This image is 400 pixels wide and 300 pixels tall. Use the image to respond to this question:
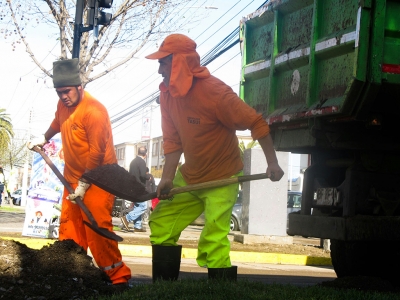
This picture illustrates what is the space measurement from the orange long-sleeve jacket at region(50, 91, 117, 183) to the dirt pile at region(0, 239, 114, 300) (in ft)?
2.65

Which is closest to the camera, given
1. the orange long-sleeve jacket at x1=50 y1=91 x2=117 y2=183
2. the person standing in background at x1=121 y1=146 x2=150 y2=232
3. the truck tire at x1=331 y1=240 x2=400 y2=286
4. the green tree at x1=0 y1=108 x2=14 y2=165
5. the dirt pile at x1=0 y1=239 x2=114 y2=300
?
the dirt pile at x1=0 y1=239 x2=114 y2=300

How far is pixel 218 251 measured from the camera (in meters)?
5.13

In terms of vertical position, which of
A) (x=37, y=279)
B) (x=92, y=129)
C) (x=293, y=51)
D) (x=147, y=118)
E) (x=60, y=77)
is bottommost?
(x=37, y=279)

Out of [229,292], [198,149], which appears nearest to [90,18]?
[198,149]

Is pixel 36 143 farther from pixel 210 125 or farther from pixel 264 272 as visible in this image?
pixel 264 272

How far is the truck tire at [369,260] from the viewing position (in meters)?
6.56

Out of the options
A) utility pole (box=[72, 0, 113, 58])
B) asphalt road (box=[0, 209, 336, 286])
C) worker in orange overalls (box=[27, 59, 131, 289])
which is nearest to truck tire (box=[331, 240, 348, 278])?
asphalt road (box=[0, 209, 336, 286])

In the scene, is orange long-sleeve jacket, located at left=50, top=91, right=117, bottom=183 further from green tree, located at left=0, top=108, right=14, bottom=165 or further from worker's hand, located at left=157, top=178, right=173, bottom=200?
green tree, located at left=0, top=108, right=14, bottom=165

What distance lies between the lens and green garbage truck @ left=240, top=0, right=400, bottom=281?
17.1 ft

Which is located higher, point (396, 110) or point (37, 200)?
point (396, 110)

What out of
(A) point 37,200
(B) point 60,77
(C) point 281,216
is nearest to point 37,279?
(B) point 60,77

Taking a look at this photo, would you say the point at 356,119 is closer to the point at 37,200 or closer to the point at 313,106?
the point at 313,106

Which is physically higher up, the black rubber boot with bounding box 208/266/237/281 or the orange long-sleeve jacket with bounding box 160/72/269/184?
the orange long-sleeve jacket with bounding box 160/72/269/184

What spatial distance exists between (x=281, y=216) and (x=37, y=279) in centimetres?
955
